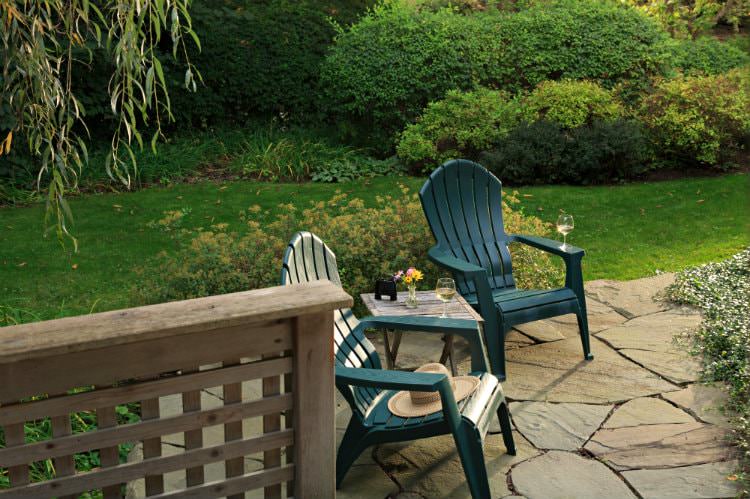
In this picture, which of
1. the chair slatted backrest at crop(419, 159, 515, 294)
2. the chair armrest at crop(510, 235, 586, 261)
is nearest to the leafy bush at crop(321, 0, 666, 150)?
the chair slatted backrest at crop(419, 159, 515, 294)

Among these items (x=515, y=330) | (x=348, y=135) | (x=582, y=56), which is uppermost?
(x=582, y=56)

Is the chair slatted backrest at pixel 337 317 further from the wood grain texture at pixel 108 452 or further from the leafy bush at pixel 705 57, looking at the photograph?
the leafy bush at pixel 705 57

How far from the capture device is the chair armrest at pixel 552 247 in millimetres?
4934

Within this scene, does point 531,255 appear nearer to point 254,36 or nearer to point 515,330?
point 515,330

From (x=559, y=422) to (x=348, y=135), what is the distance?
652cm

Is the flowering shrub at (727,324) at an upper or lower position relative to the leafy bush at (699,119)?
lower

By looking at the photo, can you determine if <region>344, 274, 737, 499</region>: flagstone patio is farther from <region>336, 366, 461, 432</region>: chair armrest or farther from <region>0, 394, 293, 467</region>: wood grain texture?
<region>0, 394, 293, 467</region>: wood grain texture

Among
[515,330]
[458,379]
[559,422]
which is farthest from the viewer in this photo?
[515,330]

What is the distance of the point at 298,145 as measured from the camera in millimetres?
9938

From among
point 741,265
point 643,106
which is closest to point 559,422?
point 741,265

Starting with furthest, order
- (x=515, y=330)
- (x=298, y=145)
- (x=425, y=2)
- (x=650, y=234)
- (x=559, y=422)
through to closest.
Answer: (x=425, y=2), (x=298, y=145), (x=650, y=234), (x=515, y=330), (x=559, y=422)

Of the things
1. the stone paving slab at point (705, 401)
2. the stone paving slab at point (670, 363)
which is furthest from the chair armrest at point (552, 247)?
the stone paving slab at point (705, 401)

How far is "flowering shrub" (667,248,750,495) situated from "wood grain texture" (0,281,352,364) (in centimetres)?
208

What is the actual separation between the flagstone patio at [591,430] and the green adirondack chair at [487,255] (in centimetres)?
26
